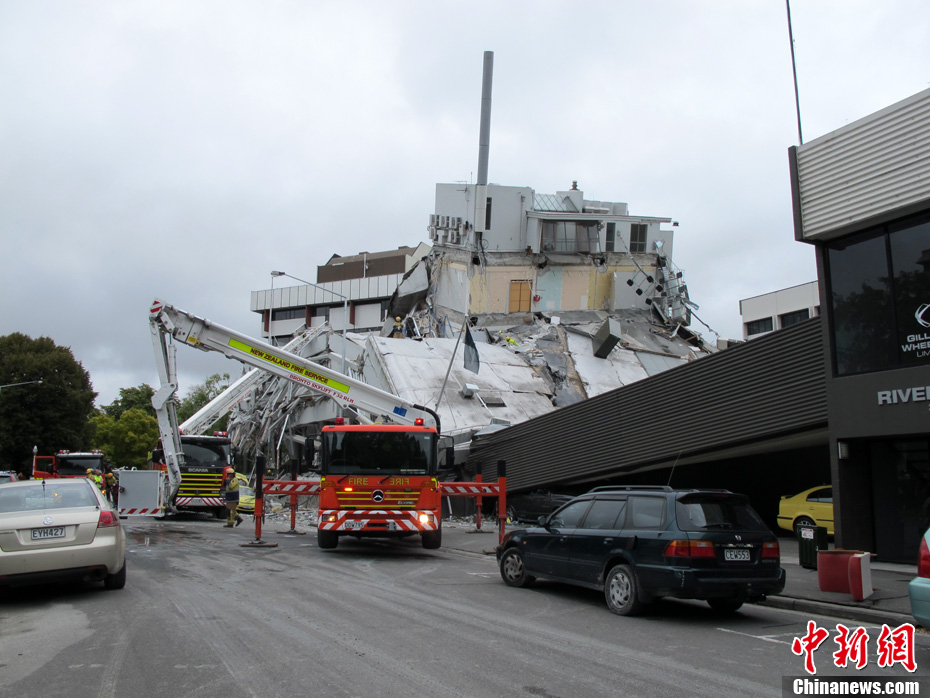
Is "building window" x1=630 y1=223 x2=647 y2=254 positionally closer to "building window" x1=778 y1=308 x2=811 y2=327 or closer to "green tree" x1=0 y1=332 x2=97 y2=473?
"building window" x1=778 y1=308 x2=811 y2=327

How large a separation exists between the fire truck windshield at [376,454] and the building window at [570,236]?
A: 31.9 m

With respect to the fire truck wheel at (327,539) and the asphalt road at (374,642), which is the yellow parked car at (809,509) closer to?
the asphalt road at (374,642)

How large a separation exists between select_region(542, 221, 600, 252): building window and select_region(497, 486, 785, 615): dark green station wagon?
37.4 metres

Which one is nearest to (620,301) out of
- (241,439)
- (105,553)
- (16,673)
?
→ (241,439)

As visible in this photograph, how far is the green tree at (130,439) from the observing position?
207ft

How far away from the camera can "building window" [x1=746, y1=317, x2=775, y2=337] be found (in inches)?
2292

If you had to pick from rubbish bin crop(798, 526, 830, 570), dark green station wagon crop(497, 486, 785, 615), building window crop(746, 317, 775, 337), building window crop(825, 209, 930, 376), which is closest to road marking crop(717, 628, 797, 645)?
dark green station wagon crop(497, 486, 785, 615)

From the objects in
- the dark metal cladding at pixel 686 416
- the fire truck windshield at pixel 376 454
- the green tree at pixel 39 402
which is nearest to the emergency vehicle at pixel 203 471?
the dark metal cladding at pixel 686 416

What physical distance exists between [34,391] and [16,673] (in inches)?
1970

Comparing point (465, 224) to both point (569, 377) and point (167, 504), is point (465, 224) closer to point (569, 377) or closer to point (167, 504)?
point (569, 377)

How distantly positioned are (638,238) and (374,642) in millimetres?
43869

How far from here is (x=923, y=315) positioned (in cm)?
1261

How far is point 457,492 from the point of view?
770 inches

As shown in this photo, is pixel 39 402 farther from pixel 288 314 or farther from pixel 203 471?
pixel 288 314
